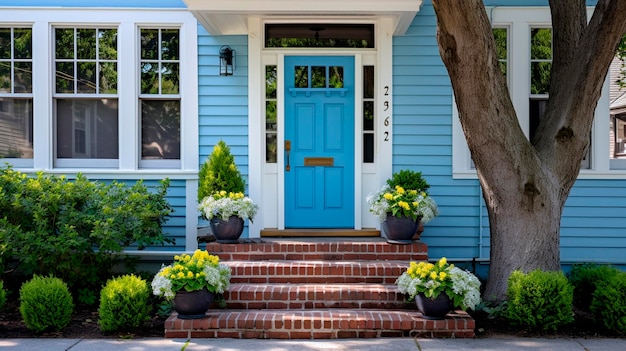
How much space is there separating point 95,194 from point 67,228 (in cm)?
57

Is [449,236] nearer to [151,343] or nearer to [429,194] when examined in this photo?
[429,194]

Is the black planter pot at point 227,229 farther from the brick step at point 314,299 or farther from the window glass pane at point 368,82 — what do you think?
the window glass pane at point 368,82

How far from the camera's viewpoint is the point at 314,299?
6.47 metres

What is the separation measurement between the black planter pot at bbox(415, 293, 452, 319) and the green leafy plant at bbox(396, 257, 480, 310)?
5 cm

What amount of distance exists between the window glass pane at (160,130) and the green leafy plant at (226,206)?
1.38 m

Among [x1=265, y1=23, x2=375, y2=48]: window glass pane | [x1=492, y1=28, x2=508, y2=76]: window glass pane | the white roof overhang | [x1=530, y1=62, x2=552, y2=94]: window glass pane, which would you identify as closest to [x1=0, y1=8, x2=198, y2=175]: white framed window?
the white roof overhang

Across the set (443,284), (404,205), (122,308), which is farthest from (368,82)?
(122,308)

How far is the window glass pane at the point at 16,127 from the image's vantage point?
8305mm

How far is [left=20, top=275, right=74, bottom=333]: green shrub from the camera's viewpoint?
600 centimetres

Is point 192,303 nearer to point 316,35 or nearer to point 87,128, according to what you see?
point 87,128

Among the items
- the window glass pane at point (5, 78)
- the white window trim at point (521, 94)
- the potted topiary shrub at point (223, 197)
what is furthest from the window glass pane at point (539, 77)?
the window glass pane at point (5, 78)

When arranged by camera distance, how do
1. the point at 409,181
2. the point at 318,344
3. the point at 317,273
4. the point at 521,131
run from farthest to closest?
the point at 409,181 < the point at 317,273 < the point at 521,131 < the point at 318,344

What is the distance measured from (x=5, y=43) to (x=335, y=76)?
434 cm

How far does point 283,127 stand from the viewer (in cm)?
818
